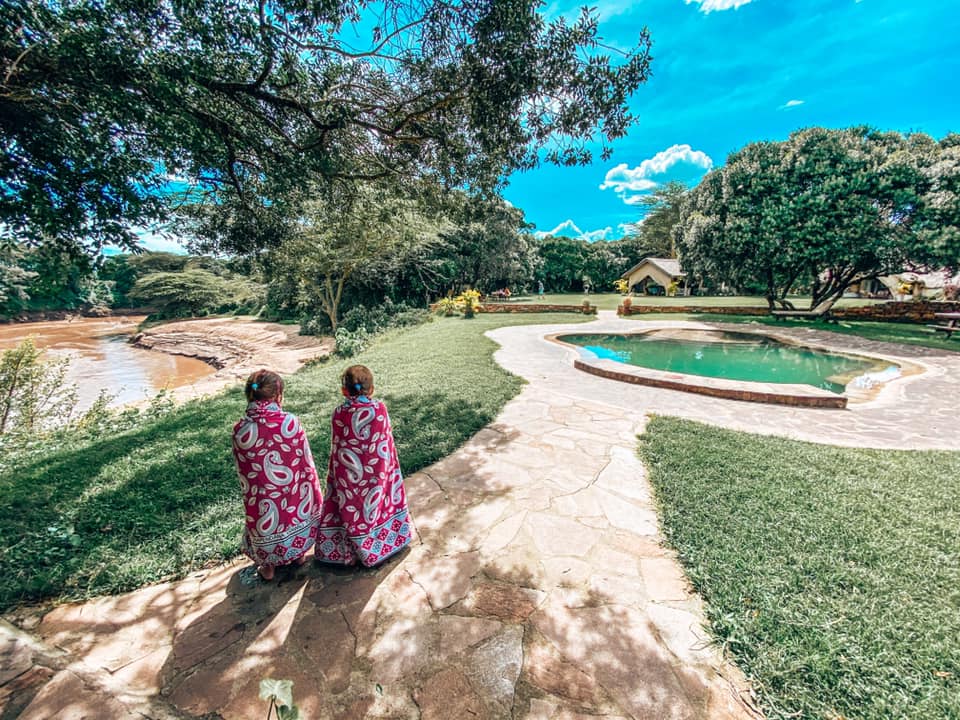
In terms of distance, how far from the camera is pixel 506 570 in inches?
92.5

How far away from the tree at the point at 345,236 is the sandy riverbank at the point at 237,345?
7.86 feet

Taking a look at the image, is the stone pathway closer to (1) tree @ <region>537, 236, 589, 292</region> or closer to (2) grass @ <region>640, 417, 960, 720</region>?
(2) grass @ <region>640, 417, 960, 720</region>

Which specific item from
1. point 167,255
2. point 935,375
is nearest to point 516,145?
point 935,375

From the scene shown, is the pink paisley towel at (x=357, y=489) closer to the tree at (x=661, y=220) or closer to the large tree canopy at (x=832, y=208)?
the large tree canopy at (x=832, y=208)

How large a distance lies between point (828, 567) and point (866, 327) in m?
17.7

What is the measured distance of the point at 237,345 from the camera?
64.4 ft

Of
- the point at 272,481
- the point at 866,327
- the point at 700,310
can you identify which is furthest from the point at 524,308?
the point at 272,481

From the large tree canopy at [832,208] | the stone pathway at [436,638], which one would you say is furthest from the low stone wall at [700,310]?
the stone pathway at [436,638]

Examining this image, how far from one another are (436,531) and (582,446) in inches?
79.1

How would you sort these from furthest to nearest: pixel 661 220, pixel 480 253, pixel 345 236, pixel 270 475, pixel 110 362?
1. pixel 661 220
2. pixel 480 253
3. pixel 110 362
4. pixel 345 236
5. pixel 270 475

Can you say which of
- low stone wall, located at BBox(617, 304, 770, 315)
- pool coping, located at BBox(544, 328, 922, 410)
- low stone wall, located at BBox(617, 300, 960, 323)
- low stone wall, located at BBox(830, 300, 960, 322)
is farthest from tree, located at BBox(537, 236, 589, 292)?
pool coping, located at BBox(544, 328, 922, 410)

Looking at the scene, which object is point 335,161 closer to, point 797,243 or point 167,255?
point 797,243

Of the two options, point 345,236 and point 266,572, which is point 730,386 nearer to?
point 266,572

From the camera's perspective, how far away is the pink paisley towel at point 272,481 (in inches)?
85.4
